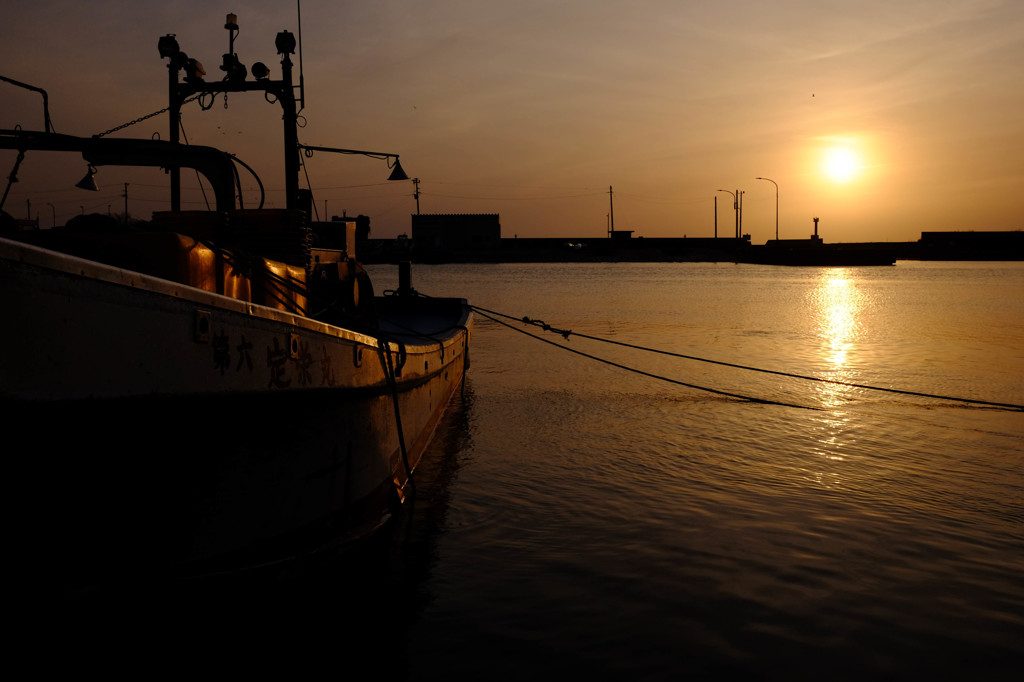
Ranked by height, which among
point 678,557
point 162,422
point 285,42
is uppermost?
point 285,42

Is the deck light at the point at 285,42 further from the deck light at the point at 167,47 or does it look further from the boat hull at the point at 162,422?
the boat hull at the point at 162,422

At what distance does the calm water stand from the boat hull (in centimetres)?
32

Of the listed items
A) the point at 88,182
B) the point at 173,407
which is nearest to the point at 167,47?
the point at 88,182

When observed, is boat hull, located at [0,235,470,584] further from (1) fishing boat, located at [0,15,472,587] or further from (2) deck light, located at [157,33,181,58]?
(2) deck light, located at [157,33,181,58]

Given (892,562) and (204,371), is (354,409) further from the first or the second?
(892,562)

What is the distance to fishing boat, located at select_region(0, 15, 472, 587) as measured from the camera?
315cm

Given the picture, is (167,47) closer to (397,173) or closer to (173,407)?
(397,173)

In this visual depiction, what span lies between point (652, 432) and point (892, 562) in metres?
5.00

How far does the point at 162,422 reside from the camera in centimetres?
367

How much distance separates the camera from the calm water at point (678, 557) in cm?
446

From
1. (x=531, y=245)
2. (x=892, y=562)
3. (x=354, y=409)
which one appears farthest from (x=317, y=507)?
(x=531, y=245)

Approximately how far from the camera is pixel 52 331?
10.0 ft

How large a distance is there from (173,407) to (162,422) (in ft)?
0.31

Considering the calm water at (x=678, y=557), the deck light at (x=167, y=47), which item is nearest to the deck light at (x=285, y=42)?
the deck light at (x=167, y=47)
